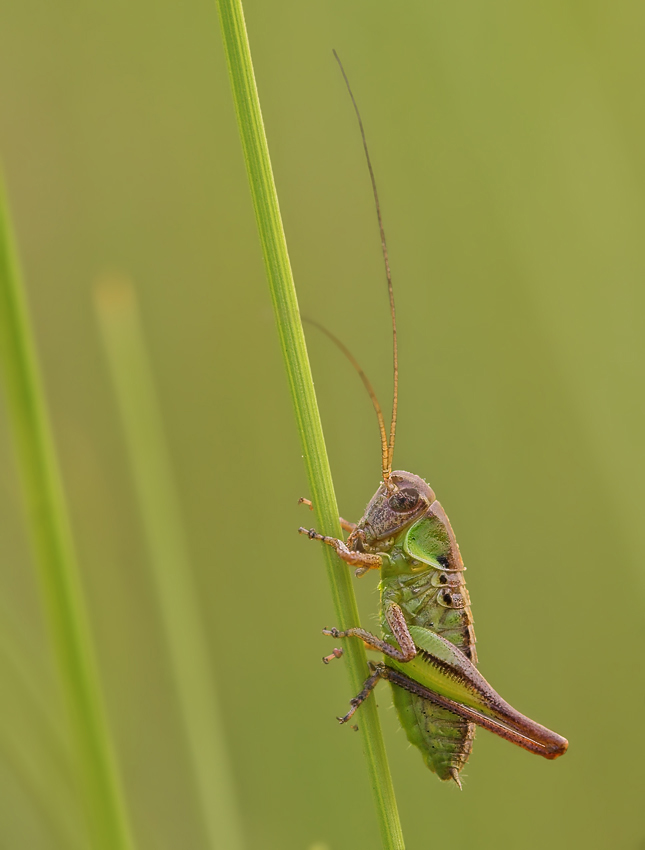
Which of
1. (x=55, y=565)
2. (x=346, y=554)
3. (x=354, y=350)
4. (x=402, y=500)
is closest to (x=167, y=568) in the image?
(x=346, y=554)

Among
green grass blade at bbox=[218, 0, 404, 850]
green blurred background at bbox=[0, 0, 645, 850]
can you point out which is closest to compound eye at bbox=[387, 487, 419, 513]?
green grass blade at bbox=[218, 0, 404, 850]

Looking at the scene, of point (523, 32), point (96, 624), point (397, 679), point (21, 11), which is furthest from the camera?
point (21, 11)

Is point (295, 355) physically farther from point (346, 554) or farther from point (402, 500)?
point (402, 500)

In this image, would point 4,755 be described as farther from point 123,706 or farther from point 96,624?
point 96,624

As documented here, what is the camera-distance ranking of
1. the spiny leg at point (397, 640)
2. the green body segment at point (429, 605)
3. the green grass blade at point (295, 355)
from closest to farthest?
the green grass blade at point (295, 355), the spiny leg at point (397, 640), the green body segment at point (429, 605)

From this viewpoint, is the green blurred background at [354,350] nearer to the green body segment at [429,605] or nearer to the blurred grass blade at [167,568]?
the green body segment at [429,605]

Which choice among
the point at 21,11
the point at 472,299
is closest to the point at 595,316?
the point at 472,299

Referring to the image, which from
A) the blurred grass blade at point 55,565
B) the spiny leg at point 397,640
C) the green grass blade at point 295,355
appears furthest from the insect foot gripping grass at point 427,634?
the blurred grass blade at point 55,565
